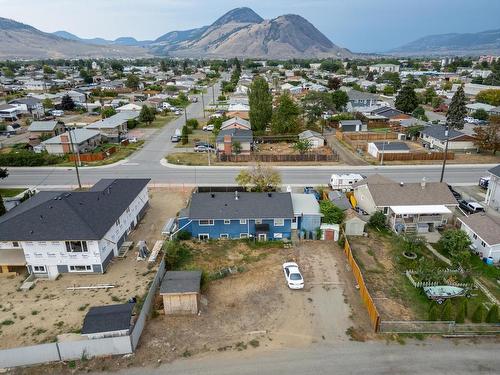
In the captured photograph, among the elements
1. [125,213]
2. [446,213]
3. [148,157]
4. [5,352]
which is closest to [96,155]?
[148,157]

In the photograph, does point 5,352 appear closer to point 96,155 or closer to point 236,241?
point 236,241

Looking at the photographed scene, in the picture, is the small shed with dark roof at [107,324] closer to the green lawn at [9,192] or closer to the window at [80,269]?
the window at [80,269]

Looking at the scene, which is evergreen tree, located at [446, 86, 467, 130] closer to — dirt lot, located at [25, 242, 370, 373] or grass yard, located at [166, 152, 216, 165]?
grass yard, located at [166, 152, 216, 165]

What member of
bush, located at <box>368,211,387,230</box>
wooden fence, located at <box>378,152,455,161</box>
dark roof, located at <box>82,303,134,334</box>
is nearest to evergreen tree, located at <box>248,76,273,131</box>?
wooden fence, located at <box>378,152,455,161</box>

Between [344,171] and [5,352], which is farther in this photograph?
Result: [344,171]

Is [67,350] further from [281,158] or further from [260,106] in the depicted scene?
[260,106]

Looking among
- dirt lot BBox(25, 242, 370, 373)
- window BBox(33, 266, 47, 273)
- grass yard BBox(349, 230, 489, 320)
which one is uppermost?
window BBox(33, 266, 47, 273)
